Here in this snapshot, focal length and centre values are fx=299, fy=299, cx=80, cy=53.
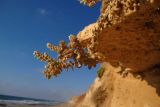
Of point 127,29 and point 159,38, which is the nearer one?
point 127,29

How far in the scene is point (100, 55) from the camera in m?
9.84

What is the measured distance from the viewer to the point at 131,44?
8750mm

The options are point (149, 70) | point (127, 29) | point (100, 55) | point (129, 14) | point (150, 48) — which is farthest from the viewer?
point (149, 70)

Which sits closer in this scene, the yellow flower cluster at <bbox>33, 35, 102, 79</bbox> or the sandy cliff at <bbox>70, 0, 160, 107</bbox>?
the sandy cliff at <bbox>70, 0, 160, 107</bbox>

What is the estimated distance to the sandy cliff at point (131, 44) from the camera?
6.90 meters

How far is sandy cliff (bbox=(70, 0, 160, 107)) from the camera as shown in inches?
272

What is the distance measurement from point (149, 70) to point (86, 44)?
10.2 ft

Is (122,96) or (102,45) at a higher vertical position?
(102,45)

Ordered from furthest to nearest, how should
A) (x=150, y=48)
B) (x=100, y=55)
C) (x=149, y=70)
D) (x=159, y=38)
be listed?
(x=149, y=70) → (x=100, y=55) → (x=150, y=48) → (x=159, y=38)

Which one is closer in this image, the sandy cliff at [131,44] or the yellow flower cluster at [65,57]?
the sandy cliff at [131,44]

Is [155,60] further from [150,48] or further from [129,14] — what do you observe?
[129,14]

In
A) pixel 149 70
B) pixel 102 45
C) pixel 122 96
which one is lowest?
pixel 122 96

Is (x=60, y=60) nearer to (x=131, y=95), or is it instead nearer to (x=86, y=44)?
(x=86, y=44)

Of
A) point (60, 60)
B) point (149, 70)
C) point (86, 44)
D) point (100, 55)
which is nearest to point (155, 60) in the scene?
point (149, 70)
